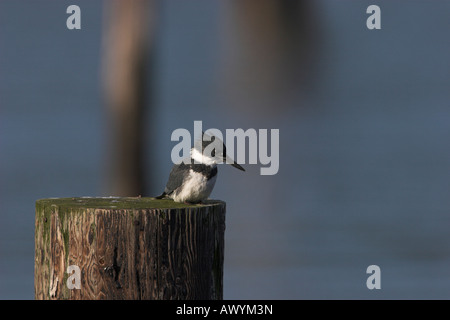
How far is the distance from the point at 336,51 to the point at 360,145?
3764mm

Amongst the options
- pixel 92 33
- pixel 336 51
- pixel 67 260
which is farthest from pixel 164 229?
pixel 92 33

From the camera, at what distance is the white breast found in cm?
445

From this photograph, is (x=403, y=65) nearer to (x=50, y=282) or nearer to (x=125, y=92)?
(x=125, y=92)

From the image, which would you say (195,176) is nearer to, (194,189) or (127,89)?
(194,189)

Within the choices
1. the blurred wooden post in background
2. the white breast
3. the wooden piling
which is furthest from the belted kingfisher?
the blurred wooden post in background

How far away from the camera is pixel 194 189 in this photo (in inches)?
176

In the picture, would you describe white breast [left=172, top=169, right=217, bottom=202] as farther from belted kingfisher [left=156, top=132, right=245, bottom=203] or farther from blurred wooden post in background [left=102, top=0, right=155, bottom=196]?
blurred wooden post in background [left=102, top=0, right=155, bottom=196]

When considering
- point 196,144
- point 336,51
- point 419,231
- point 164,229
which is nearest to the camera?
point 164,229

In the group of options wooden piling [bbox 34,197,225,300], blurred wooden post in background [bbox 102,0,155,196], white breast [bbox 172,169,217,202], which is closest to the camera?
wooden piling [bbox 34,197,225,300]

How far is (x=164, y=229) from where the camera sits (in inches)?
143

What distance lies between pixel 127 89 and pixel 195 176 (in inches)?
145

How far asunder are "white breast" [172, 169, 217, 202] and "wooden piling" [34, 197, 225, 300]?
2.04 feet

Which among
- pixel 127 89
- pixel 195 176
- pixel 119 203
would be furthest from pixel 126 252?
pixel 127 89

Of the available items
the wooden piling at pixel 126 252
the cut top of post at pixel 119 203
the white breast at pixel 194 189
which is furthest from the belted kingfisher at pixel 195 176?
the wooden piling at pixel 126 252
